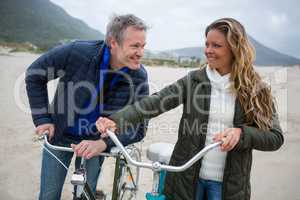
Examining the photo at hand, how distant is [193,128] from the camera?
2453 mm

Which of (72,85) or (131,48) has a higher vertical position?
(131,48)

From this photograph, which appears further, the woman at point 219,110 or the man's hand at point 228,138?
the woman at point 219,110

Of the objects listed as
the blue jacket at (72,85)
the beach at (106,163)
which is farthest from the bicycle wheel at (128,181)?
the beach at (106,163)

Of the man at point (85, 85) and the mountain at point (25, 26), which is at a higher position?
the mountain at point (25, 26)

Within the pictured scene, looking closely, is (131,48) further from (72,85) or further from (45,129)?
(45,129)

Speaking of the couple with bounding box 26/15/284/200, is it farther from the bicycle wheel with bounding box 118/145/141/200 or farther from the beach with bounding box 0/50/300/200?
the beach with bounding box 0/50/300/200

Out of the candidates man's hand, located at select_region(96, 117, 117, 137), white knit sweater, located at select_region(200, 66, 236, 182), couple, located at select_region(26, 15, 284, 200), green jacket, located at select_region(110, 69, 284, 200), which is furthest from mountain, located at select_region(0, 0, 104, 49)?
man's hand, located at select_region(96, 117, 117, 137)

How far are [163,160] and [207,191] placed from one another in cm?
38

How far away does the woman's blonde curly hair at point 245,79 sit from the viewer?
90.6 inches

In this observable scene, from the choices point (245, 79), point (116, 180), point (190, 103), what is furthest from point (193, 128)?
point (116, 180)

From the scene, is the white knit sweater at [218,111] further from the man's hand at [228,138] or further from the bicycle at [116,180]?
the bicycle at [116,180]

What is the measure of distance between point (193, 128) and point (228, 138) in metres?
0.55

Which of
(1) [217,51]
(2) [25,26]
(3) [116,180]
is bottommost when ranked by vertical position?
(3) [116,180]

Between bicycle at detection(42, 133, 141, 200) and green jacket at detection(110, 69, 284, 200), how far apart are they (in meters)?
0.36
